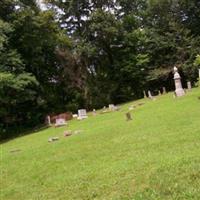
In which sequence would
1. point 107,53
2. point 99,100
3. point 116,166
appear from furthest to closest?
point 107,53 < point 99,100 < point 116,166

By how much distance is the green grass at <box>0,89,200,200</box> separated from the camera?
9.24 m

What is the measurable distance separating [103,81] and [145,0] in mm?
10369

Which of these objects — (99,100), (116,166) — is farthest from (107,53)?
(116,166)

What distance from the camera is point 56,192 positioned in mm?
10609

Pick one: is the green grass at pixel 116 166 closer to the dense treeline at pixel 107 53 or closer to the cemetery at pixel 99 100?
the cemetery at pixel 99 100

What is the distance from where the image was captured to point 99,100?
42469mm

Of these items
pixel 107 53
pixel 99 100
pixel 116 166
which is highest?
pixel 107 53

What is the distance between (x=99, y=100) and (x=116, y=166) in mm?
30896

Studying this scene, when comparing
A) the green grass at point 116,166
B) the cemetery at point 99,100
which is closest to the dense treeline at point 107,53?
the cemetery at point 99,100

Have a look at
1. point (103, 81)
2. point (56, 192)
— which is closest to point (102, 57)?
point (103, 81)

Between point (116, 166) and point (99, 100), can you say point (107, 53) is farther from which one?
point (116, 166)

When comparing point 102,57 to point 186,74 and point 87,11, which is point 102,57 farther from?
point 186,74

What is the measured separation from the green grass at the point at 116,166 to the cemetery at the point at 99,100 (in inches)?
1.7

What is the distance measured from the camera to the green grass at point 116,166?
924 cm
